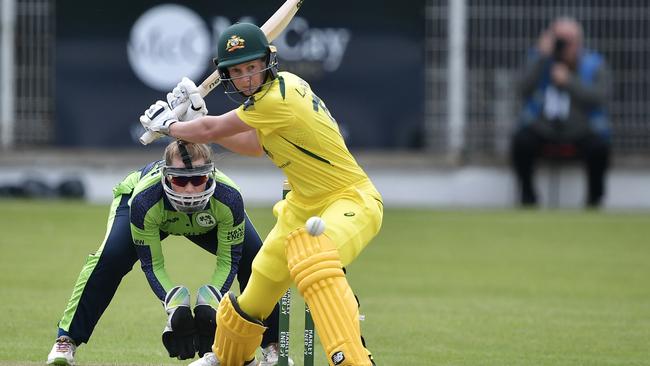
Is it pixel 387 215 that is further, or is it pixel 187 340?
pixel 387 215

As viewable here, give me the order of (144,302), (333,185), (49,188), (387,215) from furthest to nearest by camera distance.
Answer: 1. (49,188)
2. (387,215)
3. (144,302)
4. (333,185)

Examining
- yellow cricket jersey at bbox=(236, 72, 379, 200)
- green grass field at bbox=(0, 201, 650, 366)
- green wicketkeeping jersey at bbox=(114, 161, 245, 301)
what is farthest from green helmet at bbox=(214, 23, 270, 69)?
green grass field at bbox=(0, 201, 650, 366)

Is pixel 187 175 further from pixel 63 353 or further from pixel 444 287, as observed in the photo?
pixel 444 287

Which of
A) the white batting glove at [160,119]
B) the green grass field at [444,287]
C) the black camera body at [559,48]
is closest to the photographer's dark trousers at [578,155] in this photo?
the green grass field at [444,287]

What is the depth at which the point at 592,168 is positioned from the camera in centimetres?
1991

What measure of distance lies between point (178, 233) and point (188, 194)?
0.57m

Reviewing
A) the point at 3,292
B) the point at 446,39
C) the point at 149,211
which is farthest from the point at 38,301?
the point at 446,39

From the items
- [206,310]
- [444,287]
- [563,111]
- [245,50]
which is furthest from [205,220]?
[563,111]

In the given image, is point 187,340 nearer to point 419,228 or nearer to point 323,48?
point 419,228

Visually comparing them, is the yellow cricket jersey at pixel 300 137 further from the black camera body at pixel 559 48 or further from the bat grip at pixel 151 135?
the black camera body at pixel 559 48

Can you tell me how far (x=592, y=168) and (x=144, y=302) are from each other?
32.0ft

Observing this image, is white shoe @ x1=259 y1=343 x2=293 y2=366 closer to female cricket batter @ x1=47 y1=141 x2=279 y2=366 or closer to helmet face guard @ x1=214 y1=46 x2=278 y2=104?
female cricket batter @ x1=47 y1=141 x2=279 y2=366

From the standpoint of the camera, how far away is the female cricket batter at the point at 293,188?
23.3 feet

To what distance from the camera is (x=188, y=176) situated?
8109 millimetres
